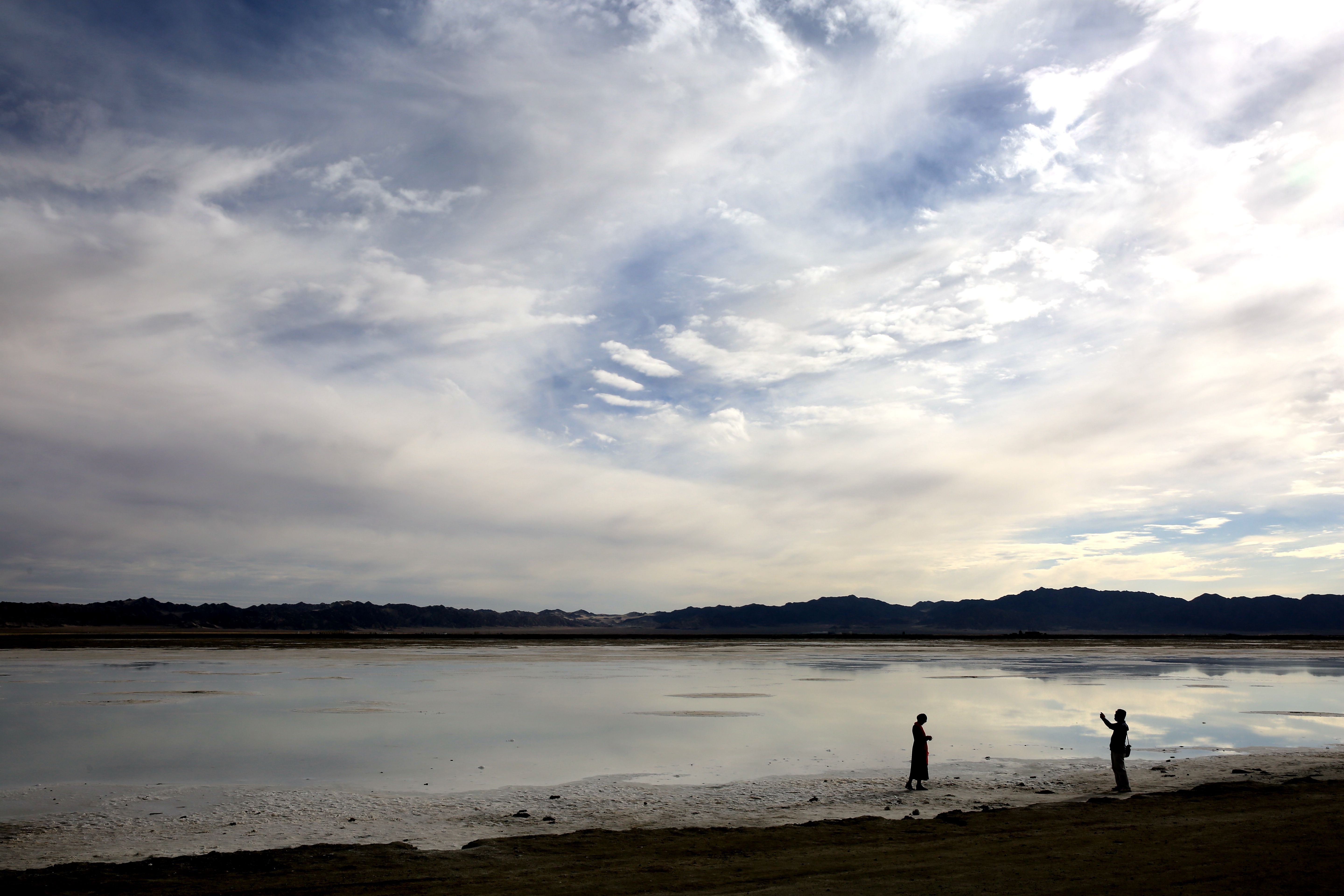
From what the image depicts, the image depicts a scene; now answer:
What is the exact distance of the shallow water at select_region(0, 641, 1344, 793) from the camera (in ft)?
61.3

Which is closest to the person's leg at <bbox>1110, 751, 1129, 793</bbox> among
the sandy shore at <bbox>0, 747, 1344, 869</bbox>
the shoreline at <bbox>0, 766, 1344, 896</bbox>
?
the sandy shore at <bbox>0, 747, 1344, 869</bbox>

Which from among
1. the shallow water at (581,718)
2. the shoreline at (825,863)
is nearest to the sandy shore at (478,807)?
the shoreline at (825,863)

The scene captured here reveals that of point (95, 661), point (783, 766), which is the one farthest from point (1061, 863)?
point (95, 661)

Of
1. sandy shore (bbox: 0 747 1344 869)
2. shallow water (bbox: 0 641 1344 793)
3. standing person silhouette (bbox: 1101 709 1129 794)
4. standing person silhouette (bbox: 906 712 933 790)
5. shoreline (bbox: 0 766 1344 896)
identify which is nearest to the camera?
shoreline (bbox: 0 766 1344 896)

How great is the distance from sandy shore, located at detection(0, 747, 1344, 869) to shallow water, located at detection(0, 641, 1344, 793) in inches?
46.3

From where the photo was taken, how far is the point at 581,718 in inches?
1067

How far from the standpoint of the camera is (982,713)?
94.8 ft

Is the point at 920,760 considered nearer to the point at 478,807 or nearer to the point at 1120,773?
the point at 1120,773

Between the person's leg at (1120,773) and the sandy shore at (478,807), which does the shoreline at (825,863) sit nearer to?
the sandy shore at (478,807)

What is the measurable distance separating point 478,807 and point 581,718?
1274 centimetres

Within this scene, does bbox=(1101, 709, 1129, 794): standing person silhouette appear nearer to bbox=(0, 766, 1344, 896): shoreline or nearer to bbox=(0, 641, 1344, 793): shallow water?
bbox=(0, 766, 1344, 896): shoreline

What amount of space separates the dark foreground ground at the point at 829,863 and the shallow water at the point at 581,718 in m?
5.08

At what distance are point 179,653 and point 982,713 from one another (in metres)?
63.7

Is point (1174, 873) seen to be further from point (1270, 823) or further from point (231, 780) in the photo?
point (231, 780)
